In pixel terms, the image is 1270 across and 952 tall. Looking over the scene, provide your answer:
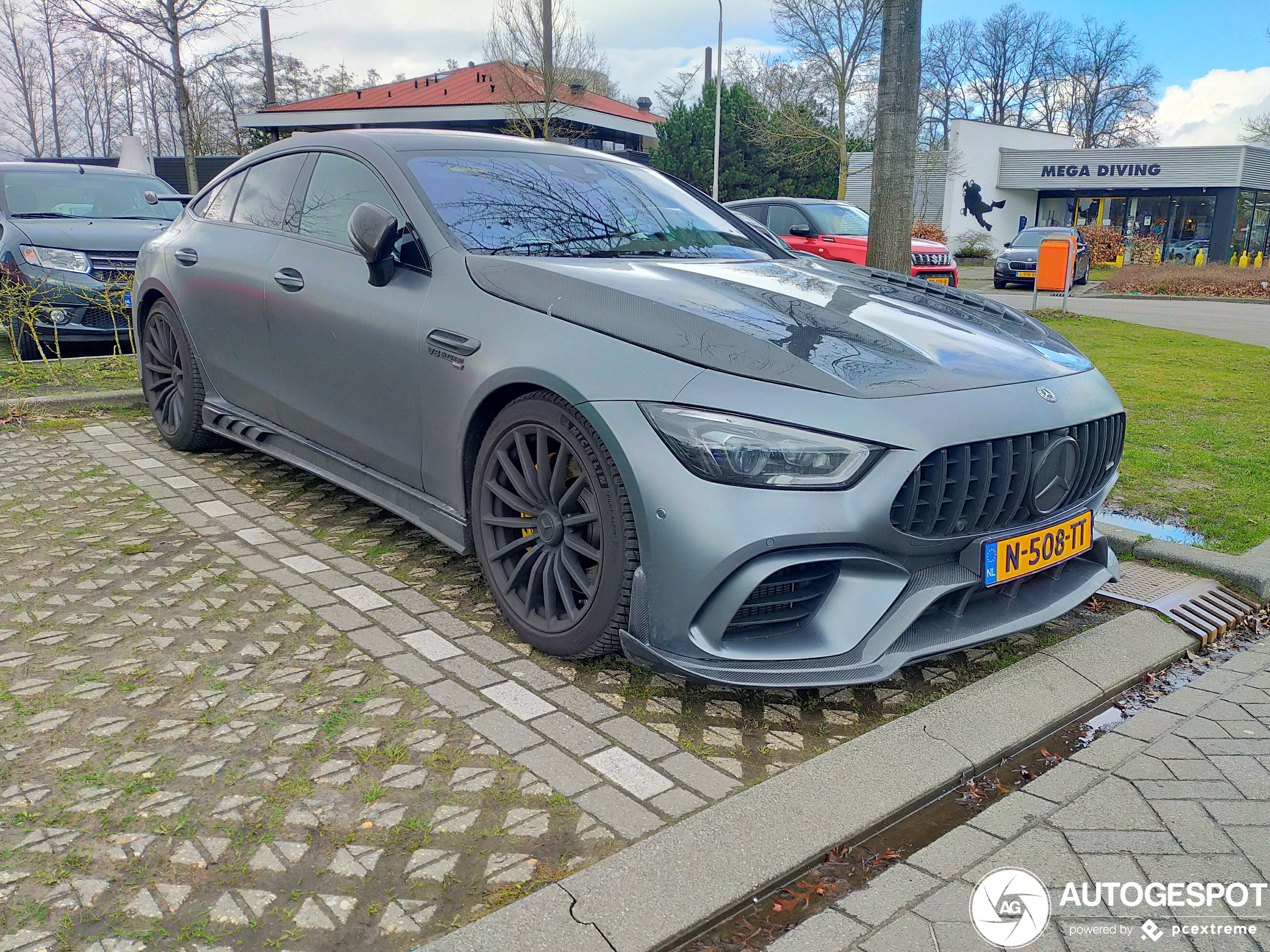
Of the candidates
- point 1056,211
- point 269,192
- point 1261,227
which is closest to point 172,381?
point 269,192

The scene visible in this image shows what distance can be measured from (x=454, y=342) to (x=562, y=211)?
0.79 meters

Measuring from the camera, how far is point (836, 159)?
3606 cm

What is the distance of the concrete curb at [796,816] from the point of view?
1898mm

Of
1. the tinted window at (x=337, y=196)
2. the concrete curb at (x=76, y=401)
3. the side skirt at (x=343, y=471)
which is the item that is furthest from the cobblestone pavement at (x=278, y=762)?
the concrete curb at (x=76, y=401)

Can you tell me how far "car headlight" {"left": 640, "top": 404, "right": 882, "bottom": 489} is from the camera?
252 cm

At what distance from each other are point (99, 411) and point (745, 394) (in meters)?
5.54

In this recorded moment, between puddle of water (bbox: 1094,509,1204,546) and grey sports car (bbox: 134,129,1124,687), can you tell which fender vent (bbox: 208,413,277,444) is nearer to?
grey sports car (bbox: 134,129,1124,687)

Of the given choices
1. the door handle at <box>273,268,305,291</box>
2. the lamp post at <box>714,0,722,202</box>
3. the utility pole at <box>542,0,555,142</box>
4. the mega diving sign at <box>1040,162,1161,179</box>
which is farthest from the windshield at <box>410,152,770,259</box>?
the mega diving sign at <box>1040,162,1161,179</box>

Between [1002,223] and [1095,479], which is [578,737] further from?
[1002,223]

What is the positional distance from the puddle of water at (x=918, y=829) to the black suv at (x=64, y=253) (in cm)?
712

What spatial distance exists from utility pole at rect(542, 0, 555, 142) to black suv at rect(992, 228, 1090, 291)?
42.2 feet

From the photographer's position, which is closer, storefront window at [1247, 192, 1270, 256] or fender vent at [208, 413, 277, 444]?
fender vent at [208, 413, 277, 444]

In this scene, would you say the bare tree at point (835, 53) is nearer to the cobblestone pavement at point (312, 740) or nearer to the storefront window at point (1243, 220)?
the storefront window at point (1243, 220)

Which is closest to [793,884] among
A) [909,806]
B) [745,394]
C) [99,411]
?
[909,806]
